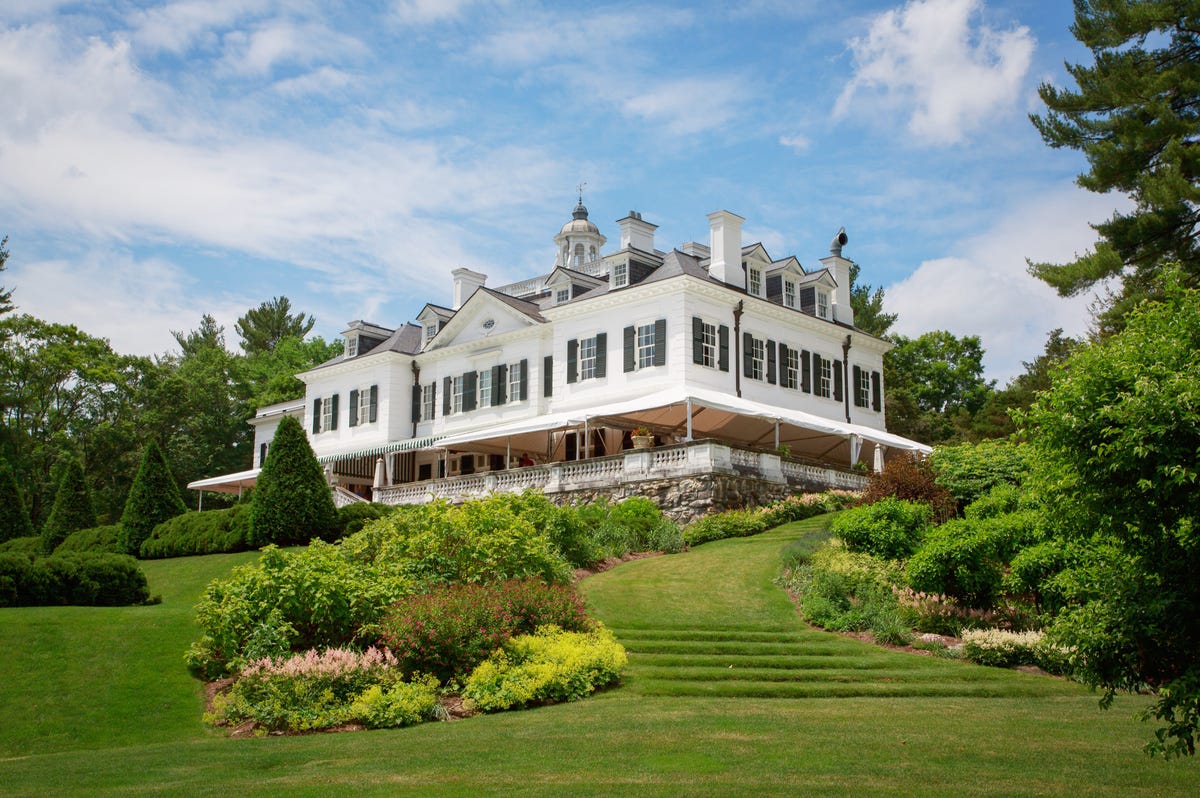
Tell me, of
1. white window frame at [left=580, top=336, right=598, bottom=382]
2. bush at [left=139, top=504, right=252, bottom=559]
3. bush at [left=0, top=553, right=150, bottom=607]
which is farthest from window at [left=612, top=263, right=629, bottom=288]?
bush at [left=0, top=553, right=150, bottom=607]

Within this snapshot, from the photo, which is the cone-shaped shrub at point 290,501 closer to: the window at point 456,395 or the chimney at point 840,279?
the window at point 456,395

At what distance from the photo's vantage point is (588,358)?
35.6 m

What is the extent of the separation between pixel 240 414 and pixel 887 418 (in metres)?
34.5

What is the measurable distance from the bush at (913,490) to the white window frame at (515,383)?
55.2 ft

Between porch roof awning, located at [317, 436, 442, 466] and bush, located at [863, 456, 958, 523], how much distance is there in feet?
56.6

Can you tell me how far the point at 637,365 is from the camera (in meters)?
33.8

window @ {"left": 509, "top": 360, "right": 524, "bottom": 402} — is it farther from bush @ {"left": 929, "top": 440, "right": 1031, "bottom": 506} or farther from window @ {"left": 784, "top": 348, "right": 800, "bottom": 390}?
bush @ {"left": 929, "top": 440, "right": 1031, "bottom": 506}

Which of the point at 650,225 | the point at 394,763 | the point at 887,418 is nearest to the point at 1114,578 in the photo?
the point at 394,763

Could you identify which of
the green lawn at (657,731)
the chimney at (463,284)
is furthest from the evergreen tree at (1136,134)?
the chimney at (463,284)

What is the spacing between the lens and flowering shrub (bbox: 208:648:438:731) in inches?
488

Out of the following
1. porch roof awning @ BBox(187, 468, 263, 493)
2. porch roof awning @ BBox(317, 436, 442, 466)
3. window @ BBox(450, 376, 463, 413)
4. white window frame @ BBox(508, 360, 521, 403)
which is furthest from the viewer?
porch roof awning @ BBox(187, 468, 263, 493)

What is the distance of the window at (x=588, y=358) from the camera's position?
35375mm

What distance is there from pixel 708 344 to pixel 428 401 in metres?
13.6

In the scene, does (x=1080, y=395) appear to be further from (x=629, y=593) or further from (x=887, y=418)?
(x=887, y=418)
